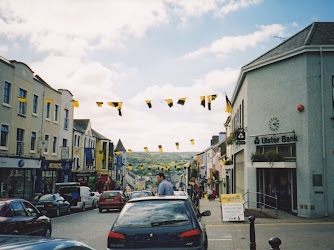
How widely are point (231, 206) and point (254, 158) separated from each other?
13.8ft

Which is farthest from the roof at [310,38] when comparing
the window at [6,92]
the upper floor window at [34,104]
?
the upper floor window at [34,104]

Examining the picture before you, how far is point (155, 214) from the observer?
249 inches

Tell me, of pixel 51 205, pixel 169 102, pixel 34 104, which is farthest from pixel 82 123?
pixel 169 102

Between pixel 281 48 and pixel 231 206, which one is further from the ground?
pixel 281 48

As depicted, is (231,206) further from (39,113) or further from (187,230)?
(39,113)

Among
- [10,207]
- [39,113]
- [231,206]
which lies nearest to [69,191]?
[39,113]

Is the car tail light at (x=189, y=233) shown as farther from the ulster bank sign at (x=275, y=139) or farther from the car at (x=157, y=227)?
the ulster bank sign at (x=275, y=139)

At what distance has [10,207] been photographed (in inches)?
388

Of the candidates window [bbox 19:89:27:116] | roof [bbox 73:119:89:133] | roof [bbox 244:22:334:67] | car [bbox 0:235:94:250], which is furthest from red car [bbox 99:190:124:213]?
roof [bbox 73:119:89:133]

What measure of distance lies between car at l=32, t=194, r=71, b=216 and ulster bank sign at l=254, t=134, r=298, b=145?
1138 cm

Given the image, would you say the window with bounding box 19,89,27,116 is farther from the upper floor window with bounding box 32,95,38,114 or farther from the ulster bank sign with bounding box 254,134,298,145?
the ulster bank sign with bounding box 254,134,298,145

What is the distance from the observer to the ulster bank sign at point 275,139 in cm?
1720

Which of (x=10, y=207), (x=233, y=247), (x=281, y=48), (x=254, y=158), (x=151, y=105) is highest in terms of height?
A: (x=281, y=48)

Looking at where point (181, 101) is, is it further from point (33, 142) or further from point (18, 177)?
point (33, 142)
